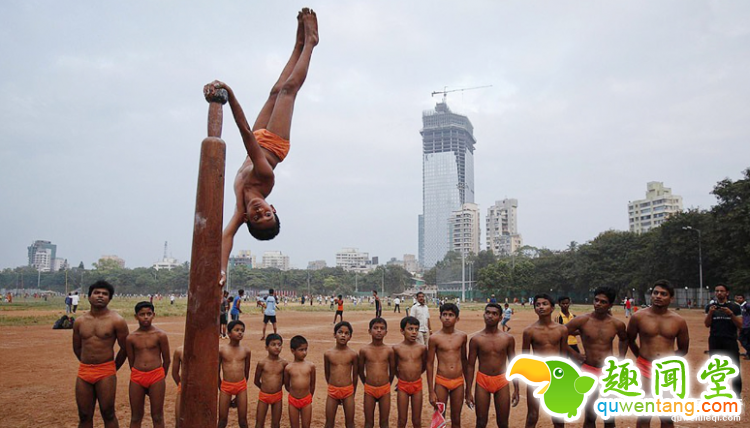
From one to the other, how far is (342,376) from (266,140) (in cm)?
323

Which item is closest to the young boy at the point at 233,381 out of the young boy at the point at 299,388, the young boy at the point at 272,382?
the young boy at the point at 272,382

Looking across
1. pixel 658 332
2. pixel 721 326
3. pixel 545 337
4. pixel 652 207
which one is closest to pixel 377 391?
pixel 545 337

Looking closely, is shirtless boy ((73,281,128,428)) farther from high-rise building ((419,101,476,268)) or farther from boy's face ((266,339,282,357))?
high-rise building ((419,101,476,268))

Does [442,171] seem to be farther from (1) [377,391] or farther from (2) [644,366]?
(1) [377,391]

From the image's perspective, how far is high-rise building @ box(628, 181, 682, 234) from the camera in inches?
4461

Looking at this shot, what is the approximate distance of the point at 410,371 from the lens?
6.46 m

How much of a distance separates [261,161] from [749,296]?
47.6 m

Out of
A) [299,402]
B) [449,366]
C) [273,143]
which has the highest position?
[273,143]

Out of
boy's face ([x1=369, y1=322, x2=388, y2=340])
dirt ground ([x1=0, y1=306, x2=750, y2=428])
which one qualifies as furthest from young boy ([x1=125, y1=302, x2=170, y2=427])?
boy's face ([x1=369, y1=322, x2=388, y2=340])

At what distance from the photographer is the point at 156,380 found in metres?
6.04

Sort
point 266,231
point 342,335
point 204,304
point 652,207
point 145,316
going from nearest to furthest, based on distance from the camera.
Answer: point 204,304 < point 266,231 < point 145,316 < point 342,335 < point 652,207

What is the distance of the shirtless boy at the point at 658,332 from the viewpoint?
630cm

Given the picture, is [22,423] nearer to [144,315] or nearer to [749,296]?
[144,315]

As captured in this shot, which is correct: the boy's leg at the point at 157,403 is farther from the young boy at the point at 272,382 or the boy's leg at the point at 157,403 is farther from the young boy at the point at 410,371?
the young boy at the point at 410,371
